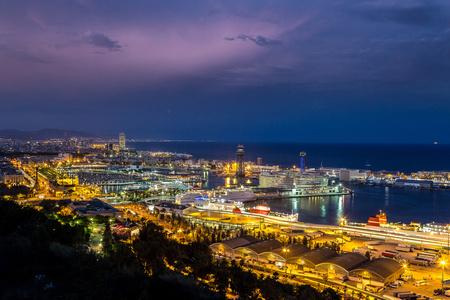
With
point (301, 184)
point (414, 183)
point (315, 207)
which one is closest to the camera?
point (315, 207)

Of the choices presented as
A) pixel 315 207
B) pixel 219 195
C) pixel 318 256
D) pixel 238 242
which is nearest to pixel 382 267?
pixel 318 256

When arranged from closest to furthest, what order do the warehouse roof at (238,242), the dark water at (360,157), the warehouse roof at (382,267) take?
1. the warehouse roof at (382,267)
2. the warehouse roof at (238,242)
3. the dark water at (360,157)

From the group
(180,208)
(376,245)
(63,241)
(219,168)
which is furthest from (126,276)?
(219,168)

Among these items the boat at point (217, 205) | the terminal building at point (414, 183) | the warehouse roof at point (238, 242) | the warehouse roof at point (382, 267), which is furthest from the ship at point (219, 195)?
the terminal building at point (414, 183)

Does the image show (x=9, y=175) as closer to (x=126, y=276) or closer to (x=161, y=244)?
(x=161, y=244)

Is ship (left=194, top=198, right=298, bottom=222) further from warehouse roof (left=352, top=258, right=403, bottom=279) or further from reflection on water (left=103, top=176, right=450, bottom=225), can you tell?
warehouse roof (left=352, top=258, right=403, bottom=279)

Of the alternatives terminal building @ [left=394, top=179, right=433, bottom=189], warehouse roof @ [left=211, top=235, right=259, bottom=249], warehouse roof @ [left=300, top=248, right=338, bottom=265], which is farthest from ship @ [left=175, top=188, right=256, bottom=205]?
terminal building @ [left=394, top=179, right=433, bottom=189]

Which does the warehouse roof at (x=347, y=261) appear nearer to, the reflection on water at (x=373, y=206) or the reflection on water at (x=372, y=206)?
the reflection on water at (x=372, y=206)

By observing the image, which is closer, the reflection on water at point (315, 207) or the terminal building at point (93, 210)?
the terminal building at point (93, 210)

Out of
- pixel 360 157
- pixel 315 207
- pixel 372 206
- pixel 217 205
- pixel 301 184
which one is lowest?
pixel 315 207

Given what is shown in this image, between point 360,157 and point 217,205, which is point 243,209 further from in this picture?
point 360,157

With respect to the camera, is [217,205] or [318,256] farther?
[217,205]
